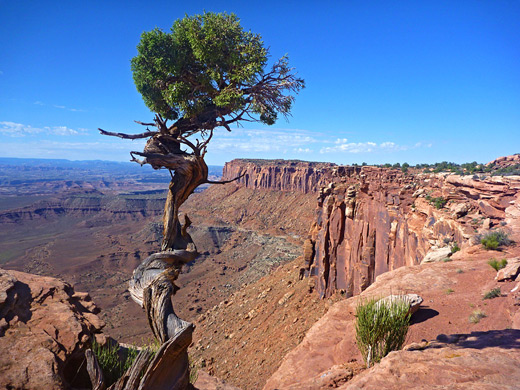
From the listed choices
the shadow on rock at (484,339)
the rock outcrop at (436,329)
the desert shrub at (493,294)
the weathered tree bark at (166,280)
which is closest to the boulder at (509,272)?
the rock outcrop at (436,329)

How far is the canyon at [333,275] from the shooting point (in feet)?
32.7

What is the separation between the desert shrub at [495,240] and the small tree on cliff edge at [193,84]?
497 inches

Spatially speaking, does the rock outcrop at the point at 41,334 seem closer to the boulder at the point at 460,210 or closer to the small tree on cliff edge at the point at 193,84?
the small tree on cliff edge at the point at 193,84

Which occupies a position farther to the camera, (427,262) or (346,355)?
(427,262)

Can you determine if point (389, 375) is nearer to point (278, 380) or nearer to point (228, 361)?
point (278, 380)

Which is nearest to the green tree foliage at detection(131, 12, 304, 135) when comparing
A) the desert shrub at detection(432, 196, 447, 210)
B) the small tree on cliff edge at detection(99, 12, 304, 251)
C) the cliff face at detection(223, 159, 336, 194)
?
the small tree on cliff edge at detection(99, 12, 304, 251)

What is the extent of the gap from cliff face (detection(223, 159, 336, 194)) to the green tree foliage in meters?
108

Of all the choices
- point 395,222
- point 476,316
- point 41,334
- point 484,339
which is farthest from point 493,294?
point 395,222

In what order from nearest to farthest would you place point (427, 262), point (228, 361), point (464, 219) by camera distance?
1. point (427, 262)
2. point (464, 219)
3. point (228, 361)

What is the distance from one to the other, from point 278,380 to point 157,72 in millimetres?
9901

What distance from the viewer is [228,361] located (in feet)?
82.0

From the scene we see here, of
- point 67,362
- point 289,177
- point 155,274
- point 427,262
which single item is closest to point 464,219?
point 427,262

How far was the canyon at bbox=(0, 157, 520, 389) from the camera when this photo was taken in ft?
32.7

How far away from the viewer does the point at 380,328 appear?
6.98 metres
